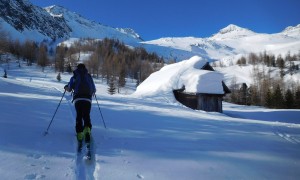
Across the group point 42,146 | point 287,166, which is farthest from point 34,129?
point 287,166

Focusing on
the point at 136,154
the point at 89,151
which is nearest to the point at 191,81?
the point at 136,154

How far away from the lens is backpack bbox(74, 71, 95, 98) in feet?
26.4

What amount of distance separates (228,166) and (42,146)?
173 inches

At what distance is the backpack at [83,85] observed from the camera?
8.05 meters

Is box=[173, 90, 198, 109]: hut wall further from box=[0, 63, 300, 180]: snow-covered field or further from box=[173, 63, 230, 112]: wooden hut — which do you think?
box=[0, 63, 300, 180]: snow-covered field

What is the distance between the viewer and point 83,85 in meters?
8.11

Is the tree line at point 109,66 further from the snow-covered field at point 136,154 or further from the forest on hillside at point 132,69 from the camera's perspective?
the snow-covered field at point 136,154

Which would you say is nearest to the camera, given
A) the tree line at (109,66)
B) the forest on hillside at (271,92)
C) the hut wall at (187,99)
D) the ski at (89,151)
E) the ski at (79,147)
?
the ski at (89,151)

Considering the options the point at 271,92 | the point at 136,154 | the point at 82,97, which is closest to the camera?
the point at 136,154

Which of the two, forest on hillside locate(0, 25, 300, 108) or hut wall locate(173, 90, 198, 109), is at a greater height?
forest on hillside locate(0, 25, 300, 108)

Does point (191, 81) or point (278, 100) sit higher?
point (191, 81)

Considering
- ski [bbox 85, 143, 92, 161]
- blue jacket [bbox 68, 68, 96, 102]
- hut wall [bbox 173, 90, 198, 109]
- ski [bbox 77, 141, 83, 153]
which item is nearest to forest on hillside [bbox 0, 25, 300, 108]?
hut wall [bbox 173, 90, 198, 109]

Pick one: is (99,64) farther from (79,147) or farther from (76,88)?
(79,147)

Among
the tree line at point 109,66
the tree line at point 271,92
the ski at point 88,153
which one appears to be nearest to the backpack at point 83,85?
the ski at point 88,153
